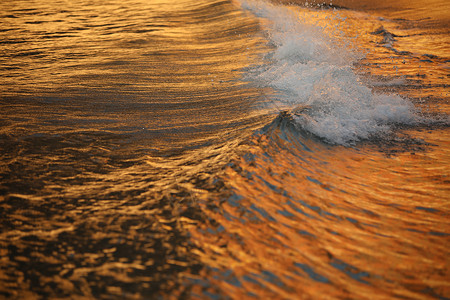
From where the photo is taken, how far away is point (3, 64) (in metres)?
5.58

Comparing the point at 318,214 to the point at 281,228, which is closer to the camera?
the point at 281,228

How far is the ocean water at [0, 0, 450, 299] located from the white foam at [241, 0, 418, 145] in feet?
0.08

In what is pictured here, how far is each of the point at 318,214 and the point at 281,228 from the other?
1.10 ft

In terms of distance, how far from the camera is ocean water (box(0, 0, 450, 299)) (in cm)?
190

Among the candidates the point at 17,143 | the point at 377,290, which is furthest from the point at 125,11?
the point at 377,290

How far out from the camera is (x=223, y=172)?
9.20 feet

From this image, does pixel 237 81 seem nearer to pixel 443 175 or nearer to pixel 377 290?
pixel 443 175

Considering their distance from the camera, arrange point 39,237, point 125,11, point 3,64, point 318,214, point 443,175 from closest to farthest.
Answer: point 39,237 < point 318,214 < point 443,175 < point 3,64 < point 125,11

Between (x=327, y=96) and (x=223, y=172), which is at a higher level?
(x=327, y=96)

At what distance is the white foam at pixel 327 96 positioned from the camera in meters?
3.76

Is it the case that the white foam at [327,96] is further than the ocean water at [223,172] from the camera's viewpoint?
Yes

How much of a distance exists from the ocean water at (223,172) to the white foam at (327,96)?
3 cm

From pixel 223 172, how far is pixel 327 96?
201cm

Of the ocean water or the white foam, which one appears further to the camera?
the white foam
